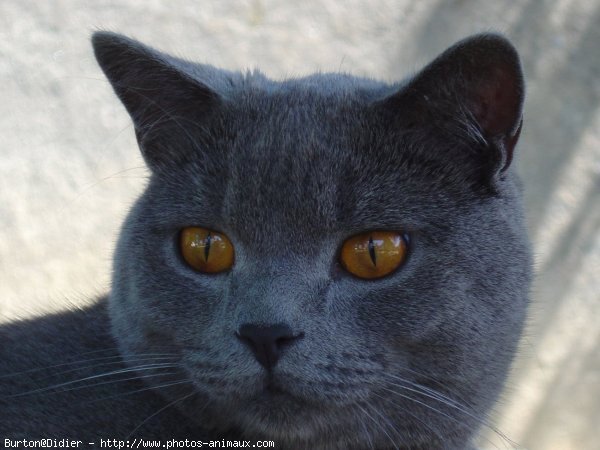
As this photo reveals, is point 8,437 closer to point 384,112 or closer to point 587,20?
point 384,112

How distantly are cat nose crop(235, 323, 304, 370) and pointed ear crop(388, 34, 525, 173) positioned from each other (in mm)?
454

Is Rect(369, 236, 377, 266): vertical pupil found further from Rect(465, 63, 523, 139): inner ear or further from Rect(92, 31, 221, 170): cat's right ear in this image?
Rect(92, 31, 221, 170): cat's right ear

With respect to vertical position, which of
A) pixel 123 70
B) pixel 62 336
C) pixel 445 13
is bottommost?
pixel 62 336

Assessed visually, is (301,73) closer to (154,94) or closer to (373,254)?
(154,94)

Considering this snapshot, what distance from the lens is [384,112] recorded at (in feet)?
4.39

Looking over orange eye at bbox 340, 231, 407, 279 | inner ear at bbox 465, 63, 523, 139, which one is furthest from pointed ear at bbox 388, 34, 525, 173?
orange eye at bbox 340, 231, 407, 279

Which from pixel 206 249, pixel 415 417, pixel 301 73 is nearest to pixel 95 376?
pixel 206 249

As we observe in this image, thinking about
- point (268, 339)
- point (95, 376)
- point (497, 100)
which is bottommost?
point (95, 376)

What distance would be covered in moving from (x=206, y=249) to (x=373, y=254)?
290 mm

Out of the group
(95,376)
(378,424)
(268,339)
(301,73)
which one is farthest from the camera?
(301,73)

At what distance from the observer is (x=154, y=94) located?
1437mm

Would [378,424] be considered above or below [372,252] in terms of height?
below

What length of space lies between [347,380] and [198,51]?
2063 millimetres

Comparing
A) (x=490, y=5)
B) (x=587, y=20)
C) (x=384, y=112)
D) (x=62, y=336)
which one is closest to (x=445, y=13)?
(x=490, y=5)
